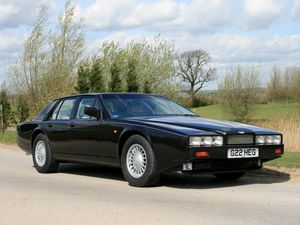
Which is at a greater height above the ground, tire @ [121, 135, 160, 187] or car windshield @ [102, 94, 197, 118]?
car windshield @ [102, 94, 197, 118]

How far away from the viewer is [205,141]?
Result: 7.68m

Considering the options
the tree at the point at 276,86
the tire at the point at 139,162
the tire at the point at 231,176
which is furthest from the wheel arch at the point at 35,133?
the tree at the point at 276,86

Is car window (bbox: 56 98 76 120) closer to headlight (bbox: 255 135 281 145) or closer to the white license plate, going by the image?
the white license plate

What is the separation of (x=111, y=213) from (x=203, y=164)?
189 cm

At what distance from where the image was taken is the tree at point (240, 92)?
40969 mm

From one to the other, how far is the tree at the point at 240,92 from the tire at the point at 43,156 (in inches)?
1238

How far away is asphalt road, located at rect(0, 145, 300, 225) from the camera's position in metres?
6.15

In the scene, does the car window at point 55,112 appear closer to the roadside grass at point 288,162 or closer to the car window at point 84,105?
the car window at point 84,105

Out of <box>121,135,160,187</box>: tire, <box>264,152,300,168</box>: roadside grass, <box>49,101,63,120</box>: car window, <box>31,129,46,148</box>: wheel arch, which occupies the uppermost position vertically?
<box>49,101,63,120</box>: car window

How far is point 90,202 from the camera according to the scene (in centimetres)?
720

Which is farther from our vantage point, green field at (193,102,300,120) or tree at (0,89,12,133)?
green field at (193,102,300,120)

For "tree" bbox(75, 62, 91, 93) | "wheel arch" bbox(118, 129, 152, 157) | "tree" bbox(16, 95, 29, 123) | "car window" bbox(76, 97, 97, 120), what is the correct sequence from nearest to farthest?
"wheel arch" bbox(118, 129, 152, 157) < "car window" bbox(76, 97, 97, 120) < "tree" bbox(75, 62, 91, 93) < "tree" bbox(16, 95, 29, 123)

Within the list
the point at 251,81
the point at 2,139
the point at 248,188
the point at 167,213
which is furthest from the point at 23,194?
the point at 251,81

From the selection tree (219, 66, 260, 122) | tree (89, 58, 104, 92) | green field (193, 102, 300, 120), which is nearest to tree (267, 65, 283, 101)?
green field (193, 102, 300, 120)
